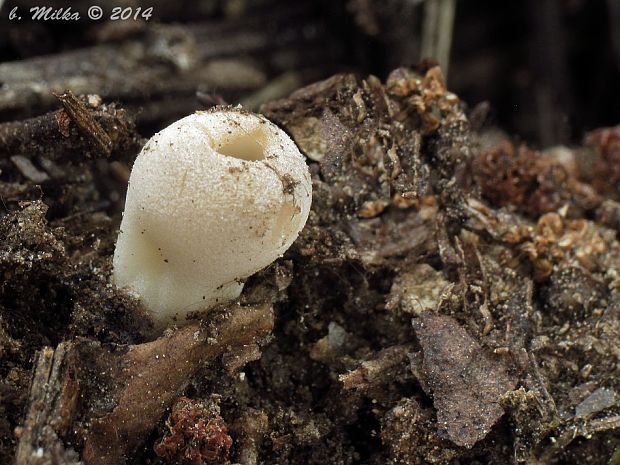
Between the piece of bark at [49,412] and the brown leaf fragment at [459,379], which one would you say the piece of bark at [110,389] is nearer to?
the piece of bark at [49,412]

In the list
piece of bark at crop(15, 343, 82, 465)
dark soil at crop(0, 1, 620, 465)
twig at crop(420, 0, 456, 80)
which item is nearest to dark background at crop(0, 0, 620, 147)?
twig at crop(420, 0, 456, 80)

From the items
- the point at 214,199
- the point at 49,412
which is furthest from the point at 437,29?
the point at 49,412

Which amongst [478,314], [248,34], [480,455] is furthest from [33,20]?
[480,455]

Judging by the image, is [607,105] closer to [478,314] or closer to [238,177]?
[478,314]

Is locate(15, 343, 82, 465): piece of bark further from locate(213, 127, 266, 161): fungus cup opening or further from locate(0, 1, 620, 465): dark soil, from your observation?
locate(213, 127, 266, 161): fungus cup opening

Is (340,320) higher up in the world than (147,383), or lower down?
lower down

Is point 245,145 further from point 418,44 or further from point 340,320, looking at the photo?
point 418,44
